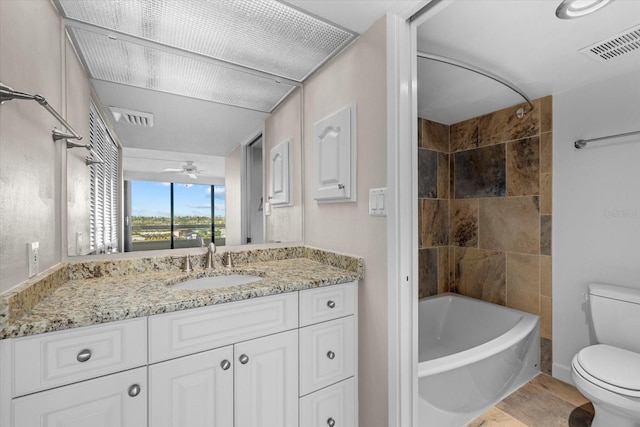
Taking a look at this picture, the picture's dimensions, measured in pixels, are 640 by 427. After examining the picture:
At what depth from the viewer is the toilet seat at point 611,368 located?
140 centimetres

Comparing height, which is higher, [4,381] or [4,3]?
[4,3]

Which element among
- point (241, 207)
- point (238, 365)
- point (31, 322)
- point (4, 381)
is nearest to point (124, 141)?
point (241, 207)

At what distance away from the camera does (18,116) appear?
2.81 ft

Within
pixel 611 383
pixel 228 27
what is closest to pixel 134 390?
pixel 228 27

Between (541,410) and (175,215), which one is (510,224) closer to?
(541,410)

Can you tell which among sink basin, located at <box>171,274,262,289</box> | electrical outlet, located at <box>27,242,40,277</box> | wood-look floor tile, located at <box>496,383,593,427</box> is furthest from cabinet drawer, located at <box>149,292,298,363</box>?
wood-look floor tile, located at <box>496,383,593,427</box>

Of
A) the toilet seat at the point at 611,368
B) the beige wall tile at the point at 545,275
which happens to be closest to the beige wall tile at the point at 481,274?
the beige wall tile at the point at 545,275

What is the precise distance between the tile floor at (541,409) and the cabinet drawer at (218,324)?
57.0 inches

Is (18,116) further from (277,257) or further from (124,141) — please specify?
(277,257)

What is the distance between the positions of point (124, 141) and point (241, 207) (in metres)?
0.66

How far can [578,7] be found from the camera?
4.02 feet

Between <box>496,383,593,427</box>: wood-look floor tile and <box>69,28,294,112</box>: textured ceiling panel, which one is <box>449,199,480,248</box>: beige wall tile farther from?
<box>69,28,294,112</box>: textured ceiling panel

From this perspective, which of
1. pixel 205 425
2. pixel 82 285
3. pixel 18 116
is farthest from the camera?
pixel 82 285

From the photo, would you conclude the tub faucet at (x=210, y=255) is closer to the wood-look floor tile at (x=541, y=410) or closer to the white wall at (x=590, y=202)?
the wood-look floor tile at (x=541, y=410)
